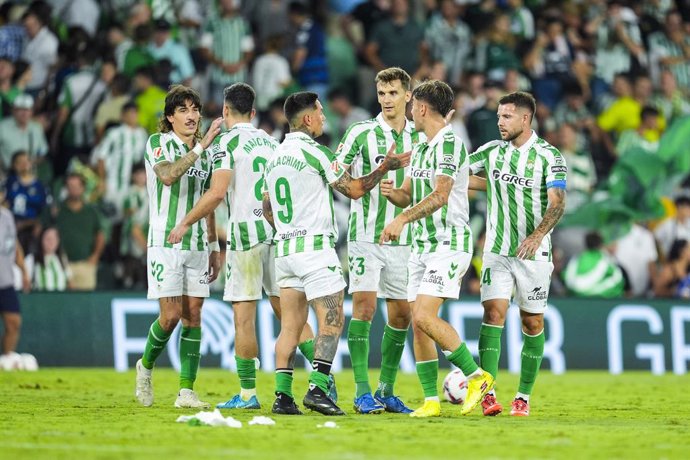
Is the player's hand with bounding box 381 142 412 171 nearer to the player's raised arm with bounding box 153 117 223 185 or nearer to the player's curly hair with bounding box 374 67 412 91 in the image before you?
the player's curly hair with bounding box 374 67 412 91

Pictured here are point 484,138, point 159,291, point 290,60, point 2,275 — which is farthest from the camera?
point 290,60

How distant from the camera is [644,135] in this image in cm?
2402

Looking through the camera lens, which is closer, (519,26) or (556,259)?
(556,259)

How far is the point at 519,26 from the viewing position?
2509 cm

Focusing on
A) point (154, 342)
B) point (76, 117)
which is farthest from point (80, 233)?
point (154, 342)

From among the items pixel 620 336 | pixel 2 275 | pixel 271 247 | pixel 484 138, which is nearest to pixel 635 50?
pixel 484 138

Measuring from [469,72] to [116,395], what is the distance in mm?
11008

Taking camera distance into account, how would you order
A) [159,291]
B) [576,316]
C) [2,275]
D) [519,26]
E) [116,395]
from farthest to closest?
[519,26]
[576,316]
[2,275]
[116,395]
[159,291]

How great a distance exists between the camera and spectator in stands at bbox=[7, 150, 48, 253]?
2019 cm

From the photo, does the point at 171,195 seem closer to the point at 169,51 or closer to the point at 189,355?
the point at 189,355

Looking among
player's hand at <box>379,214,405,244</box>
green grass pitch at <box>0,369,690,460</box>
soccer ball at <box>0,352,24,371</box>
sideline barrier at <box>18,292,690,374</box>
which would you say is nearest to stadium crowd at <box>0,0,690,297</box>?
sideline barrier at <box>18,292,690,374</box>

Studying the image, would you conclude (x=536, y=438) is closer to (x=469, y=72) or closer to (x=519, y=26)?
(x=469, y=72)

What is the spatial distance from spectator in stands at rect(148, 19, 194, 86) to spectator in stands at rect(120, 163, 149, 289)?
2447mm

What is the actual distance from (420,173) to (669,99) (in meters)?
14.3
